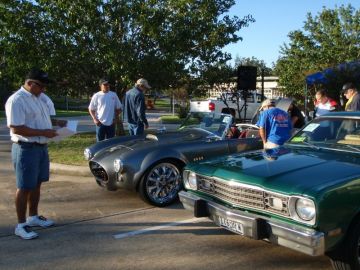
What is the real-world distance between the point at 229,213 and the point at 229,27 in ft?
34.4

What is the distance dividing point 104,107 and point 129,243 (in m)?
5.04

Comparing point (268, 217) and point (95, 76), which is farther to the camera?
point (95, 76)

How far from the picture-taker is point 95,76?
539 inches

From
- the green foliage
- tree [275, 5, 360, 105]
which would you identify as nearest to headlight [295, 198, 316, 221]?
the green foliage

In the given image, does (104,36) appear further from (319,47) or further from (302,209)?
(319,47)

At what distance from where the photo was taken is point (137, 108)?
9.16 metres

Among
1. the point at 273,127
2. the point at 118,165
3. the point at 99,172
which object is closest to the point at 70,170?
the point at 99,172

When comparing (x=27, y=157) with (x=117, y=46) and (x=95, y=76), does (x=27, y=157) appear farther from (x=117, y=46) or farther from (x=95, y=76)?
(x=95, y=76)

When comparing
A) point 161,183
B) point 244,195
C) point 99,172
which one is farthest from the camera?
point 99,172

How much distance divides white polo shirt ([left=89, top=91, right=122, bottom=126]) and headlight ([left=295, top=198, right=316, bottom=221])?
21.1 ft

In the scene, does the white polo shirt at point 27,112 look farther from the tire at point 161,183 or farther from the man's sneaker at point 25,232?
the tire at point 161,183

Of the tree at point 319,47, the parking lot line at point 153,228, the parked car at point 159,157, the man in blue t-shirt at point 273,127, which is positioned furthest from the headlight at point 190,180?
the tree at point 319,47

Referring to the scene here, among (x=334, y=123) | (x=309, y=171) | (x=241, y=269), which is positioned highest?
(x=334, y=123)

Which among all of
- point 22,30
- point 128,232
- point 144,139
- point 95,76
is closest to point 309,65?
point 95,76
